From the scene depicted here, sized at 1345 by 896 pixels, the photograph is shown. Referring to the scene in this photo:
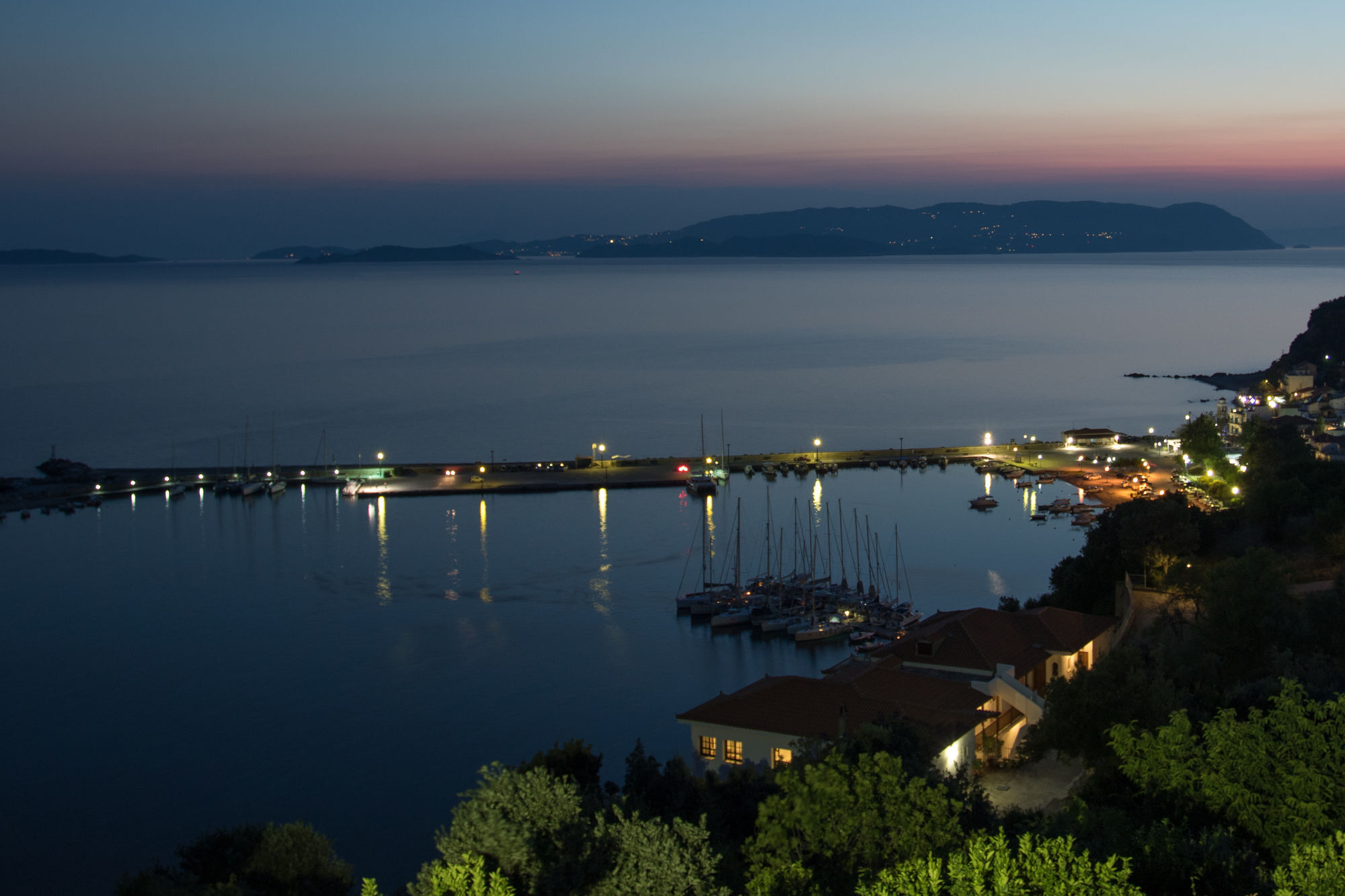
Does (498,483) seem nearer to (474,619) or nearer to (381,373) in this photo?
(474,619)

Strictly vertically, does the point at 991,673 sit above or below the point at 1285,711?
below

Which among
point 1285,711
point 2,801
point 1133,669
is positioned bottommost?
point 2,801

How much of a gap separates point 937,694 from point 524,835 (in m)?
7.06

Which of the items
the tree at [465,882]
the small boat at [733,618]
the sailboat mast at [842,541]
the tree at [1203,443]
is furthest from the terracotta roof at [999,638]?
the tree at [1203,443]

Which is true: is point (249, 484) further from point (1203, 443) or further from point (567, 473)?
point (1203, 443)

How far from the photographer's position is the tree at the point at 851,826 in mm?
6328

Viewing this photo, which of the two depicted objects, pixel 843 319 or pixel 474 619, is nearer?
pixel 474 619

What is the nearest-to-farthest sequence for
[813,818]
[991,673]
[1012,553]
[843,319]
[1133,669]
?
[813,818] → [1133,669] → [991,673] → [1012,553] → [843,319]

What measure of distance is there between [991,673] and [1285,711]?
5760 millimetres

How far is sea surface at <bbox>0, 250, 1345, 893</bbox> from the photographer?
49.1 feet

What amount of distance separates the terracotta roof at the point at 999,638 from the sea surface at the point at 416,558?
12.5 ft

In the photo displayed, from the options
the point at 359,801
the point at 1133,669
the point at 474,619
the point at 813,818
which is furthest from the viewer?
the point at 474,619

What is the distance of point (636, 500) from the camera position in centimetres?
3209

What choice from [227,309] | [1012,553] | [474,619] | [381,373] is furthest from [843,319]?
[474,619]
